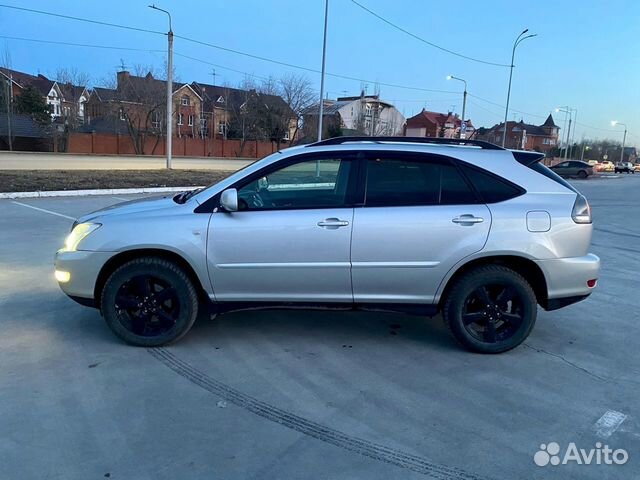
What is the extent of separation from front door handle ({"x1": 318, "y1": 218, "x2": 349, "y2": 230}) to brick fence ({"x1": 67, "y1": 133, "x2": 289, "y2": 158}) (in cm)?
4340

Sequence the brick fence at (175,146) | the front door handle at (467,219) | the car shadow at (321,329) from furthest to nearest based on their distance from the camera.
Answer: the brick fence at (175,146), the car shadow at (321,329), the front door handle at (467,219)

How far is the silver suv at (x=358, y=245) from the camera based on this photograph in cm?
393

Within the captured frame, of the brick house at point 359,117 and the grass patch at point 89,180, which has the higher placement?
the brick house at point 359,117

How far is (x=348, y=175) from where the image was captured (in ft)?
13.4

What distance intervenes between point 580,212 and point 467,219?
37.5 inches

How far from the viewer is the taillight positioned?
157 inches

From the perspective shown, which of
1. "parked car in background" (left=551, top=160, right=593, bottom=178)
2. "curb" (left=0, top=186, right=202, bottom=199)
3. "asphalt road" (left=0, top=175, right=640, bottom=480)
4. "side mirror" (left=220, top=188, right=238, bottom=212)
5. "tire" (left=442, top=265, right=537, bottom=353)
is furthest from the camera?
"parked car in background" (left=551, top=160, right=593, bottom=178)

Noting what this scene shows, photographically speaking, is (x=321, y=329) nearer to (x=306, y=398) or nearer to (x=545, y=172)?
(x=306, y=398)

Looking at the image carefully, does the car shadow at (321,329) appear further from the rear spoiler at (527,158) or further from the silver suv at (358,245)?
the rear spoiler at (527,158)

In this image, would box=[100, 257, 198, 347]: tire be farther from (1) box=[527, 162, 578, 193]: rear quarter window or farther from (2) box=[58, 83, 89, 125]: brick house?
(2) box=[58, 83, 89, 125]: brick house

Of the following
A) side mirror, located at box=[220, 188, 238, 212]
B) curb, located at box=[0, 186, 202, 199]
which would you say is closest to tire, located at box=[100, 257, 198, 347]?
side mirror, located at box=[220, 188, 238, 212]

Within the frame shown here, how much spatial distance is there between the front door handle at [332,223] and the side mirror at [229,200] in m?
0.69

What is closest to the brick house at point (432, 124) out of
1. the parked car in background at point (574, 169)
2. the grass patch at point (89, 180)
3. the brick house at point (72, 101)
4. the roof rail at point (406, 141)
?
the parked car in background at point (574, 169)

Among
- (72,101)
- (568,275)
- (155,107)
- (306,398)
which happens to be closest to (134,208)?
(306,398)
